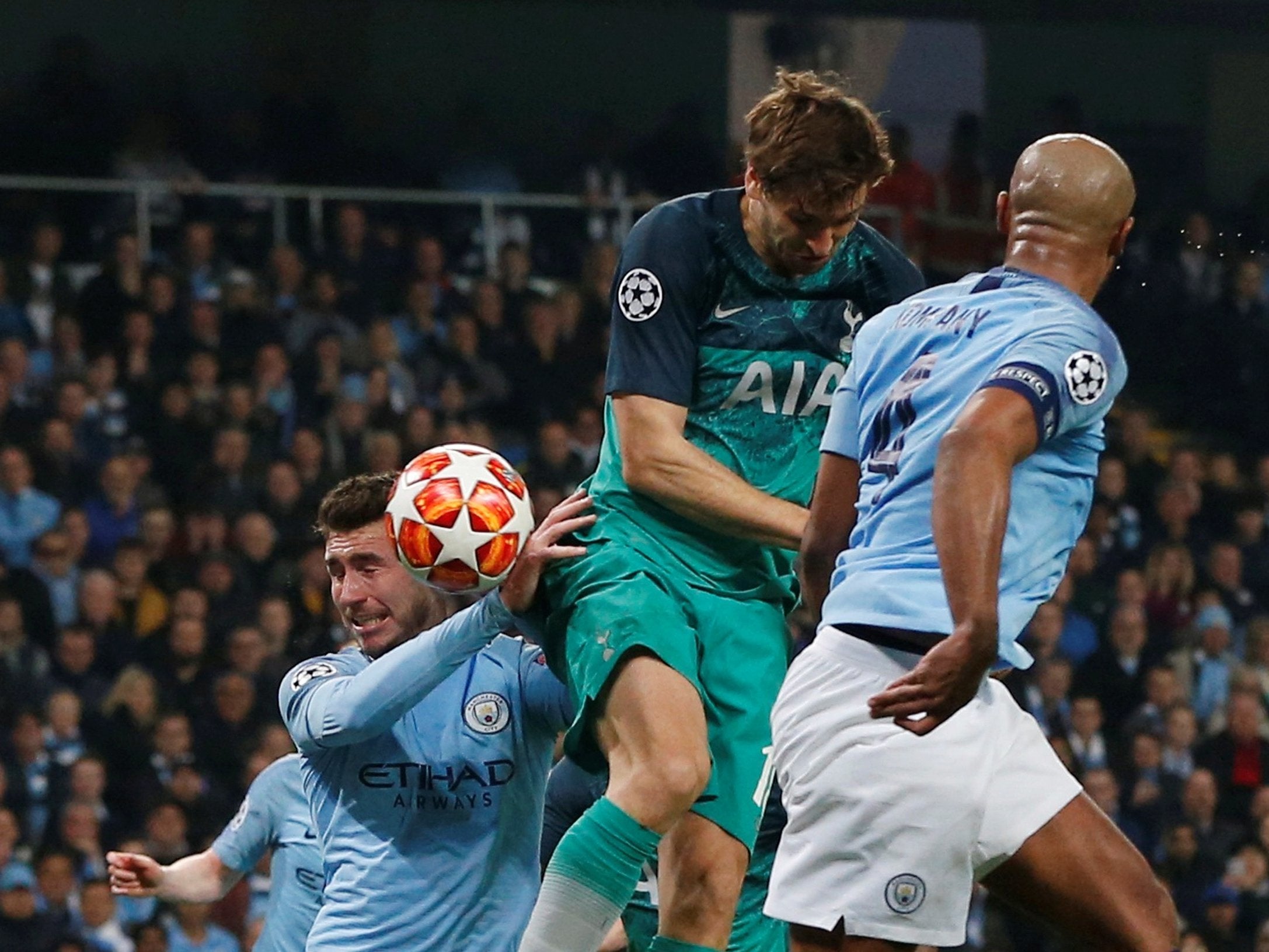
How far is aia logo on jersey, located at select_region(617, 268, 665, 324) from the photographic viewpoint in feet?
13.4

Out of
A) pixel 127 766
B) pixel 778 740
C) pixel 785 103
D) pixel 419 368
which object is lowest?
pixel 127 766

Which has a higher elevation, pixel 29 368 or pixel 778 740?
pixel 778 740

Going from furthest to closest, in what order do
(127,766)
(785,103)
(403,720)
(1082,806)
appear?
(127,766) < (403,720) < (785,103) < (1082,806)

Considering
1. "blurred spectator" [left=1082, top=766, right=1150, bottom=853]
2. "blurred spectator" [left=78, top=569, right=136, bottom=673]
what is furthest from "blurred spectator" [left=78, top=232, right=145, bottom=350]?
"blurred spectator" [left=1082, top=766, right=1150, bottom=853]

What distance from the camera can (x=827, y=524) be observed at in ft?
11.9

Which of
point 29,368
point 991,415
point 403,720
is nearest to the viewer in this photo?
point 991,415

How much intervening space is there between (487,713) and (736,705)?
22.0 inches

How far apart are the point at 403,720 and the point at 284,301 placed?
805 cm

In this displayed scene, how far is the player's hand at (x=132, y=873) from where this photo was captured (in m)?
5.07

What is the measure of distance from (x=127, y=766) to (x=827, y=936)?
22.1 feet

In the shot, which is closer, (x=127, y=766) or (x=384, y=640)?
(x=384, y=640)

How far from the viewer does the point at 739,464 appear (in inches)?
163

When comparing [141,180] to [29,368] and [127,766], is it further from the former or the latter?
[127,766]

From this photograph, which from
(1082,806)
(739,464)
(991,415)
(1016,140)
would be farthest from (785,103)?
(1016,140)
